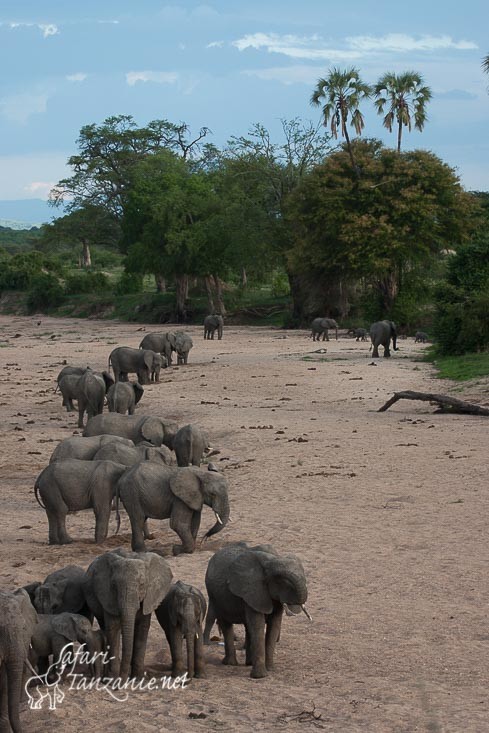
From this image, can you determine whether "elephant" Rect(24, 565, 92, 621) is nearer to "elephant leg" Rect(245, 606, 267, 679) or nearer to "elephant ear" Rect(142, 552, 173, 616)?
"elephant ear" Rect(142, 552, 173, 616)

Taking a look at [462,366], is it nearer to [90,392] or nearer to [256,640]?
[90,392]

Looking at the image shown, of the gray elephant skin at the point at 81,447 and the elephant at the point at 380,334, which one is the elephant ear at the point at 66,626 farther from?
the elephant at the point at 380,334

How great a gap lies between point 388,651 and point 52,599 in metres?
2.44

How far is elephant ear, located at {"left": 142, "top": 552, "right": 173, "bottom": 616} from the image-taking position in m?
7.46

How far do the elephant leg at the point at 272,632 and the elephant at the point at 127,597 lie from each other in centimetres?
80

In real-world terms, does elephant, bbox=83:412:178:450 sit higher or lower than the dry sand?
higher

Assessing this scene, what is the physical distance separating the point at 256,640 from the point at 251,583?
1.28 feet

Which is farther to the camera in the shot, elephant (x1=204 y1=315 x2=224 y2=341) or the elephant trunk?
elephant (x1=204 y1=315 x2=224 y2=341)

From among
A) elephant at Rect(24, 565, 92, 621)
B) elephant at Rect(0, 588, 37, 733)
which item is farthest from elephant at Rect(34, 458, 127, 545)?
elephant at Rect(0, 588, 37, 733)

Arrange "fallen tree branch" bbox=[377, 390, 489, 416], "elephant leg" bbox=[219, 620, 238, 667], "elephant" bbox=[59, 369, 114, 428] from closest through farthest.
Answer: "elephant leg" bbox=[219, 620, 238, 667] → "fallen tree branch" bbox=[377, 390, 489, 416] → "elephant" bbox=[59, 369, 114, 428]

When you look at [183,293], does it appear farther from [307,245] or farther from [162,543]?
[162,543]

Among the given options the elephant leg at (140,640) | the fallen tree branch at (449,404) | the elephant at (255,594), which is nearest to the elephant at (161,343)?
the fallen tree branch at (449,404)

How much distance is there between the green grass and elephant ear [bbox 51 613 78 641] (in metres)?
18.5

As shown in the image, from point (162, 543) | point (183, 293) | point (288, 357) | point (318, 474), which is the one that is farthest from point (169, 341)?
point (183, 293)
